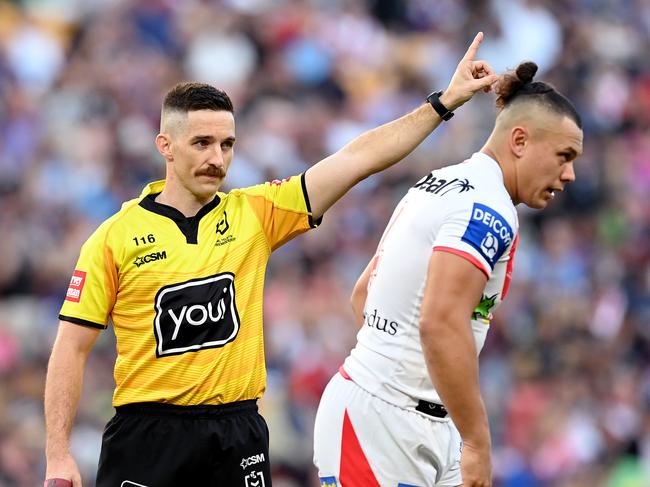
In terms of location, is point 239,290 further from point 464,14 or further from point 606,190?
point 464,14

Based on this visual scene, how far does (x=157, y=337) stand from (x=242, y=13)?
1054cm

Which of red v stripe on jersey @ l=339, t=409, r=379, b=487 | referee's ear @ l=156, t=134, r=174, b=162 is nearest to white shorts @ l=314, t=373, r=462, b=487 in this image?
red v stripe on jersey @ l=339, t=409, r=379, b=487

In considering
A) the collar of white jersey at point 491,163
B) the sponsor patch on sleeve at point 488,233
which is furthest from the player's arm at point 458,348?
the collar of white jersey at point 491,163

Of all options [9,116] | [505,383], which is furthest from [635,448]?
[9,116]

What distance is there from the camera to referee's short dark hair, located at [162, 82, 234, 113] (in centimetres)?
588

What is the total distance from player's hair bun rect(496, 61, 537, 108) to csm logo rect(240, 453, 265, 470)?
186 centimetres

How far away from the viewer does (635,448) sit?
12.8 metres

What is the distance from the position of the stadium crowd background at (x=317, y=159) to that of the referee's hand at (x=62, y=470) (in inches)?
190

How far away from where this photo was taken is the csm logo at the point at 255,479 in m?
5.82

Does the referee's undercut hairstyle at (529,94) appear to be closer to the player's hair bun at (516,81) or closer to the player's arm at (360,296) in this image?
the player's hair bun at (516,81)

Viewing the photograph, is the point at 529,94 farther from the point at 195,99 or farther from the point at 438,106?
the point at 195,99

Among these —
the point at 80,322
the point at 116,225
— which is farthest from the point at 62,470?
the point at 116,225

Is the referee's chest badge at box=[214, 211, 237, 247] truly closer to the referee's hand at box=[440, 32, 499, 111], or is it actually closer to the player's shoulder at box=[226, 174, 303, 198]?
the player's shoulder at box=[226, 174, 303, 198]

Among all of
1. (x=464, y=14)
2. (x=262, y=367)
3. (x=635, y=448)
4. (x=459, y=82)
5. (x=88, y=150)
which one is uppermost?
(x=464, y=14)
